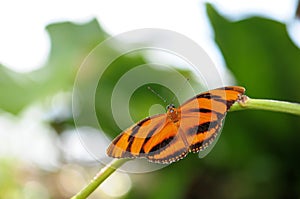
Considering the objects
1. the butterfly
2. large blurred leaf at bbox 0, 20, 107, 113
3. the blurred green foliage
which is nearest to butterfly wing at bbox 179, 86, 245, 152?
the butterfly

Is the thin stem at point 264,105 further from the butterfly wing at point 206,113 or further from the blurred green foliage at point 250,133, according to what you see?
the blurred green foliage at point 250,133

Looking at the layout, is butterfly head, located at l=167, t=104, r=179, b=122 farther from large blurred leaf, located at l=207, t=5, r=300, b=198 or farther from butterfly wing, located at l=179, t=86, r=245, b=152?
large blurred leaf, located at l=207, t=5, r=300, b=198

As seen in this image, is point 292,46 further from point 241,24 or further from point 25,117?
point 25,117

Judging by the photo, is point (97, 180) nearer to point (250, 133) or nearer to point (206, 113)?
point (206, 113)

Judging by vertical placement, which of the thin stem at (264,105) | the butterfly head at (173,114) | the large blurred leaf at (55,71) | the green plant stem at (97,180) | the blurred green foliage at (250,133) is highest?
the large blurred leaf at (55,71)

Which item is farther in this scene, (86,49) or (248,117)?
(86,49)

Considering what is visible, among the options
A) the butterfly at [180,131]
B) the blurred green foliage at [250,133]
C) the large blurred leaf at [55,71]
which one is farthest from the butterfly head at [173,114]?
the large blurred leaf at [55,71]

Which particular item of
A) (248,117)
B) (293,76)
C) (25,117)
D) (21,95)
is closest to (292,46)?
(293,76)
